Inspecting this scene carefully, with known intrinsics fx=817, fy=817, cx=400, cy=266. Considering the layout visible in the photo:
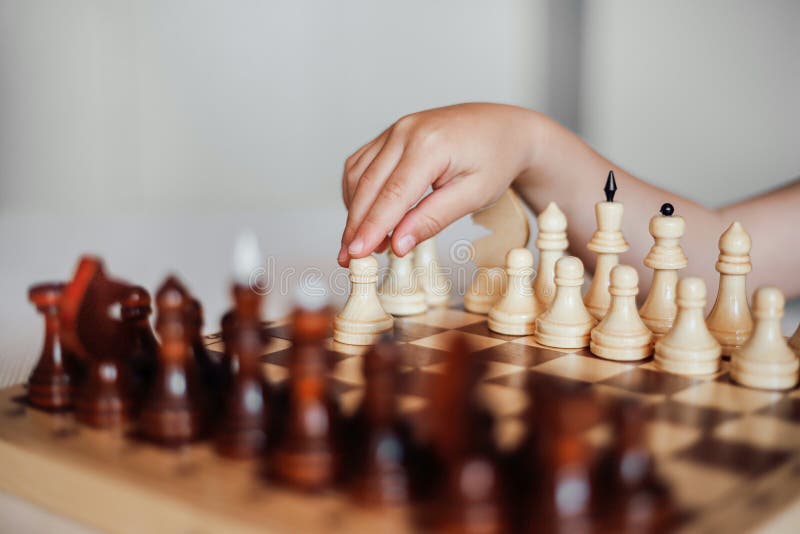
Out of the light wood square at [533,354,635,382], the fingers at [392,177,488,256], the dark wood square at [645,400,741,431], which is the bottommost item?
the dark wood square at [645,400,741,431]

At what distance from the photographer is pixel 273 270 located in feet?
6.48

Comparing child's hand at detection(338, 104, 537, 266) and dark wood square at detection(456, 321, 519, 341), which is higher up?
child's hand at detection(338, 104, 537, 266)

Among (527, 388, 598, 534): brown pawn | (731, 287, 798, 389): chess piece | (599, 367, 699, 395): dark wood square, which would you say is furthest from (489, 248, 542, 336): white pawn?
(527, 388, 598, 534): brown pawn

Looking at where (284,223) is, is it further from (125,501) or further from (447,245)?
(125,501)

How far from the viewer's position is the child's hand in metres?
1.19

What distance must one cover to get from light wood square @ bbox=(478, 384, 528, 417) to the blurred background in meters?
1.35

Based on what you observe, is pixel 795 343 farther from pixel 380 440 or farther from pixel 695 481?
pixel 380 440

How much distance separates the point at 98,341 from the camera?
37.3 inches

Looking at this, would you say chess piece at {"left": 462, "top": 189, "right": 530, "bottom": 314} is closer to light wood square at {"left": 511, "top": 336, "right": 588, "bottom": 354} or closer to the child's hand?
the child's hand

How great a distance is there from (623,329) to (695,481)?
1.38 ft

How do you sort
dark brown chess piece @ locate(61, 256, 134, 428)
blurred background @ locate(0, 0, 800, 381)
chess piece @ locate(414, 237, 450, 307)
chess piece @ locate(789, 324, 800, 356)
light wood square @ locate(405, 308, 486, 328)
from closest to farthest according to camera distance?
dark brown chess piece @ locate(61, 256, 134, 428) → chess piece @ locate(789, 324, 800, 356) → light wood square @ locate(405, 308, 486, 328) → chess piece @ locate(414, 237, 450, 307) → blurred background @ locate(0, 0, 800, 381)

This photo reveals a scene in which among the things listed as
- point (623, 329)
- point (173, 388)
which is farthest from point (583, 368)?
point (173, 388)

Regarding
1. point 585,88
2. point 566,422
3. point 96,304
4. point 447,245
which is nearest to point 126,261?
point 447,245

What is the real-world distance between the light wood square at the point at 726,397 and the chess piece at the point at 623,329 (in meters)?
0.12
